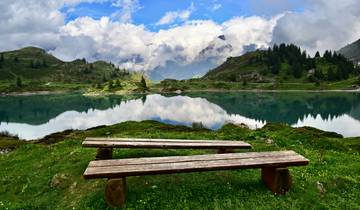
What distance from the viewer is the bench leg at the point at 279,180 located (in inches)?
530

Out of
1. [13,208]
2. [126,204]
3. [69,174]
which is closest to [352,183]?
[126,204]

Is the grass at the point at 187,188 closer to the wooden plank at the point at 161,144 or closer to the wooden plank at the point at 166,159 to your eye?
the wooden plank at the point at 166,159

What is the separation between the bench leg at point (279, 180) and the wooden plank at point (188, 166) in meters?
0.35

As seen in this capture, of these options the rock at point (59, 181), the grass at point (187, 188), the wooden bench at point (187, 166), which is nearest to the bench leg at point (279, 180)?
the wooden bench at point (187, 166)

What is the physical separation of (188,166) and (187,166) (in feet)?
0.13

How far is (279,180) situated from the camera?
13500 mm

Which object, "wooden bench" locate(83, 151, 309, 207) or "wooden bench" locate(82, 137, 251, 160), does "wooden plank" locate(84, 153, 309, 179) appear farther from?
"wooden bench" locate(82, 137, 251, 160)

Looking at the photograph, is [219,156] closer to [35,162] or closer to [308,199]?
[308,199]

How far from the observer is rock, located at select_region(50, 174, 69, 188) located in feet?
53.1

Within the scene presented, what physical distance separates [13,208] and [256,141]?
17665mm

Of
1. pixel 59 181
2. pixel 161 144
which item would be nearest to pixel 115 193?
pixel 59 181

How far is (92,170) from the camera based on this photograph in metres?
12.1

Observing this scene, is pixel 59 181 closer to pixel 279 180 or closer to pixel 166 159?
pixel 166 159

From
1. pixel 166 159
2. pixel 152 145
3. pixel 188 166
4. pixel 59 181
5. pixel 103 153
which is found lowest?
pixel 59 181
